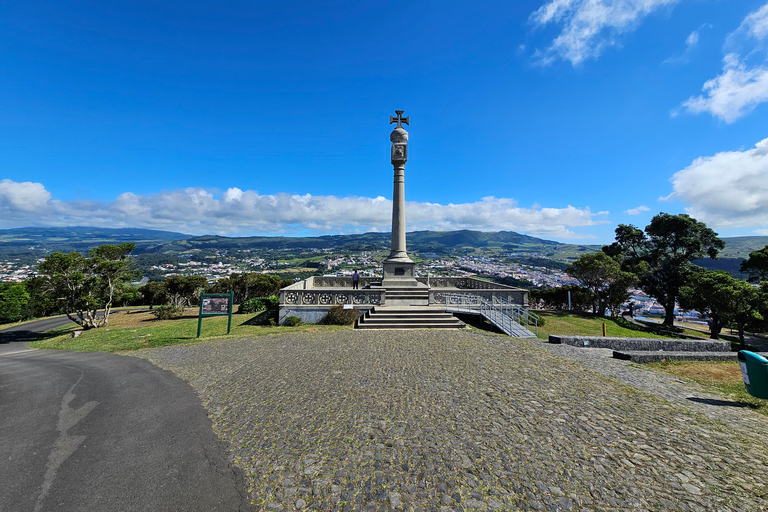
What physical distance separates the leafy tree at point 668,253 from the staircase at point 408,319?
71.2 feet

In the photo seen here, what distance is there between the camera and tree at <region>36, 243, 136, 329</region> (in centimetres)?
1644

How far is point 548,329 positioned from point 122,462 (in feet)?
55.0

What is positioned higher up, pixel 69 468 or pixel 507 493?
pixel 507 493

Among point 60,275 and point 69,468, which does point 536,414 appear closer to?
point 69,468

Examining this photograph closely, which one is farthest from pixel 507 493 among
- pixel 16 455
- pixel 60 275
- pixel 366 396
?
pixel 60 275

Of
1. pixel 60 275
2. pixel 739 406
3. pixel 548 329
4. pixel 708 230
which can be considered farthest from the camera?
pixel 708 230

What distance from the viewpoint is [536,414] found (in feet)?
17.3

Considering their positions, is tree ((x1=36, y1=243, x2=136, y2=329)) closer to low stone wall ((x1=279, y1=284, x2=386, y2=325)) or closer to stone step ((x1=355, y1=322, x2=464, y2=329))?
low stone wall ((x1=279, y1=284, x2=386, y2=325))

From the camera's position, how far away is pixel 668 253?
86.7ft

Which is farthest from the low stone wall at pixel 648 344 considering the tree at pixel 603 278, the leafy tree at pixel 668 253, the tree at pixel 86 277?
the tree at pixel 86 277

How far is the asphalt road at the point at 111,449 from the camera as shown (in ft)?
11.0

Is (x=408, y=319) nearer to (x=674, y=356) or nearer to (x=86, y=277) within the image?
(x=674, y=356)

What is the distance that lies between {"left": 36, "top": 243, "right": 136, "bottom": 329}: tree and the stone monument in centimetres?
1715

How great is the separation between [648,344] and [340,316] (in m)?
12.3
